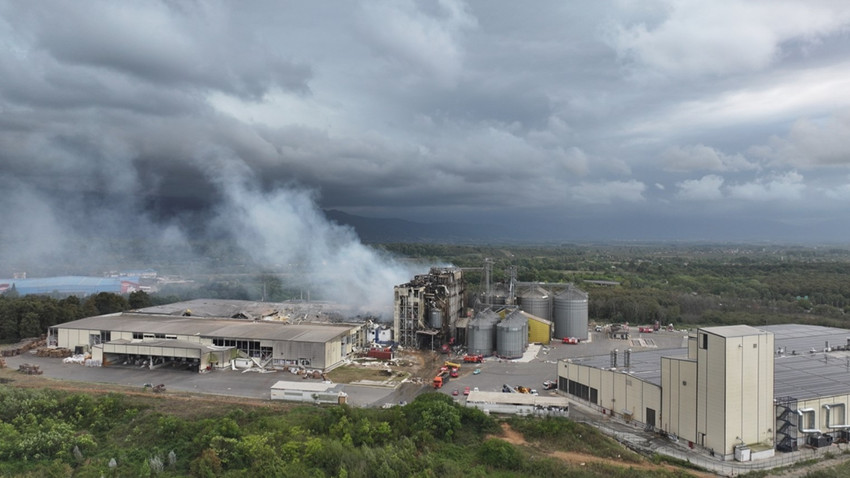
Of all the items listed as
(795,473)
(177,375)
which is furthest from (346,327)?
(795,473)

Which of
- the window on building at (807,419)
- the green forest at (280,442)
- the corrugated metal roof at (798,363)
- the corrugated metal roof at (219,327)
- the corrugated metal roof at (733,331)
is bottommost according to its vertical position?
the green forest at (280,442)

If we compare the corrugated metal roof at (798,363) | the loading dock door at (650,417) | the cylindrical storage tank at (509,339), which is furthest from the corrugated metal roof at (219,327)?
the loading dock door at (650,417)

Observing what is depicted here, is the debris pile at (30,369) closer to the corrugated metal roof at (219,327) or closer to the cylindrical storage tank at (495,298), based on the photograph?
the corrugated metal roof at (219,327)

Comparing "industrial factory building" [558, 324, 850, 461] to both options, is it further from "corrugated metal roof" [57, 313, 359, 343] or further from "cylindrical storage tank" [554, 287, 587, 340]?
"corrugated metal roof" [57, 313, 359, 343]

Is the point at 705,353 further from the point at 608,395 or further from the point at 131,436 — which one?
the point at 131,436

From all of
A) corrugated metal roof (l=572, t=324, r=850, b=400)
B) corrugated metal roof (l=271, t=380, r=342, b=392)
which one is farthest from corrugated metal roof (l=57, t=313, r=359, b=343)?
corrugated metal roof (l=572, t=324, r=850, b=400)
